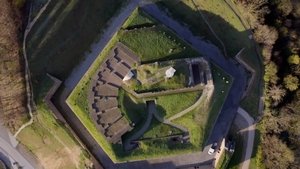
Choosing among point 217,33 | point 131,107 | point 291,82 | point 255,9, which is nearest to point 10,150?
point 131,107

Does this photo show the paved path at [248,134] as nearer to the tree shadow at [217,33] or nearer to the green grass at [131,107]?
the tree shadow at [217,33]

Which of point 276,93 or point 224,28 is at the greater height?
point 224,28

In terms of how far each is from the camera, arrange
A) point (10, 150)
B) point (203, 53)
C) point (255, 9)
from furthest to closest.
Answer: point (10, 150) → point (203, 53) → point (255, 9)

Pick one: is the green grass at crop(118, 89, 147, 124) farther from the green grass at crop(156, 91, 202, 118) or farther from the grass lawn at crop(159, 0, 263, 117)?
the grass lawn at crop(159, 0, 263, 117)

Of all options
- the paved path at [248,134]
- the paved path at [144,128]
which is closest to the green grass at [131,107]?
the paved path at [144,128]

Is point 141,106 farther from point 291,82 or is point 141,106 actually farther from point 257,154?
point 291,82

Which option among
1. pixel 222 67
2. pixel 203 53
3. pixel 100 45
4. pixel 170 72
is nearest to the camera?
pixel 170 72

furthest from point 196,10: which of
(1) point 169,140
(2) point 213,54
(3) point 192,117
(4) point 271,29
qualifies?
(1) point 169,140
